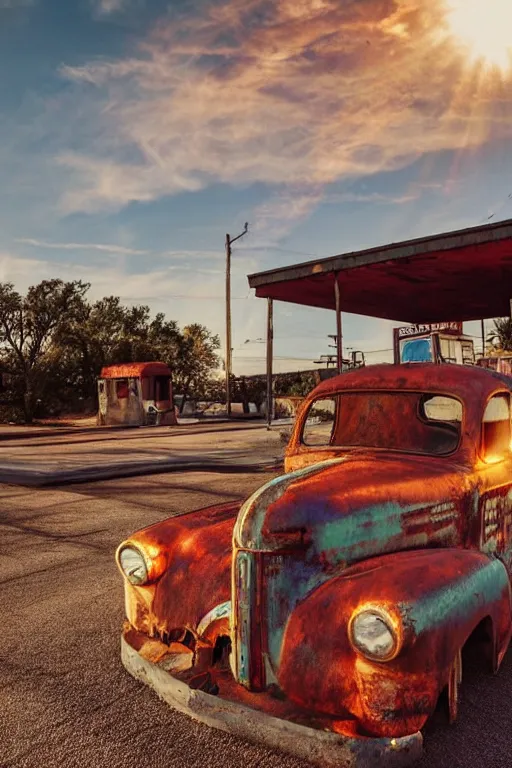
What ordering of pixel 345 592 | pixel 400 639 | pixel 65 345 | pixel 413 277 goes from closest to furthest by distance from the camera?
pixel 400 639 < pixel 345 592 < pixel 413 277 < pixel 65 345

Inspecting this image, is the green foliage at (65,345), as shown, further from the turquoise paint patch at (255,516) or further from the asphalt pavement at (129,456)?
the turquoise paint patch at (255,516)

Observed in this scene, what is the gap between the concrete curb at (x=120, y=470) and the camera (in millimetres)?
9752

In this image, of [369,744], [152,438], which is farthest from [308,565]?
[152,438]

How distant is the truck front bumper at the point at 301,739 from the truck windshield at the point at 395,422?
5.17 ft

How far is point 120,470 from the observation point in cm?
1094

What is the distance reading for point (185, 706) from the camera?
7.99ft

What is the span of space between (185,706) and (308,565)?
29.4 inches

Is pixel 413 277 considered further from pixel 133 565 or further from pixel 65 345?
pixel 65 345

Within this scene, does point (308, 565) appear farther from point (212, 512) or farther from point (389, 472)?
point (212, 512)

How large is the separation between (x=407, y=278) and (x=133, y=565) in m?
10.1

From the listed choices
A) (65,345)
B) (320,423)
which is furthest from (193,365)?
(320,423)

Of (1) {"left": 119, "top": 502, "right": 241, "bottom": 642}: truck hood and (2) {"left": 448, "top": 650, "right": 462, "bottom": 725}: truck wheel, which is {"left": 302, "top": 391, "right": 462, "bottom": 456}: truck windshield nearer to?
(1) {"left": 119, "top": 502, "right": 241, "bottom": 642}: truck hood

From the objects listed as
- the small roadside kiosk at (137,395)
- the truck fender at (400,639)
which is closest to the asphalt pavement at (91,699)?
the truck fender at (400,639)

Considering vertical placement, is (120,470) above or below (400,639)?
below
